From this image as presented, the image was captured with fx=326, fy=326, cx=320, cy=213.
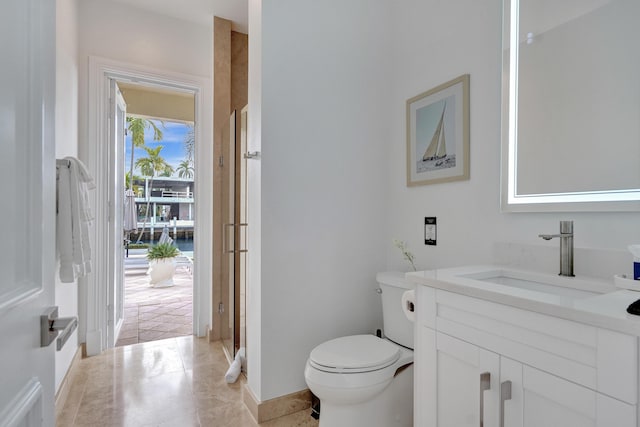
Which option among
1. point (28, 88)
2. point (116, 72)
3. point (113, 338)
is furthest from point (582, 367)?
point (116, 72)

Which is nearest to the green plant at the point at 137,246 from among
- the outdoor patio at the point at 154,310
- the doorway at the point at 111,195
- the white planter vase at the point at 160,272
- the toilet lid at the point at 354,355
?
the outdoor patio at the point at 154,310

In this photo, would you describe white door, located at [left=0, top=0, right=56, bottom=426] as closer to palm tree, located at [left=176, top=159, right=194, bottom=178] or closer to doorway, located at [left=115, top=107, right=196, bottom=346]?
doorway, located at [left=115, top=107, right=196, bottom=346]

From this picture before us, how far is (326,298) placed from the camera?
2.02 meters

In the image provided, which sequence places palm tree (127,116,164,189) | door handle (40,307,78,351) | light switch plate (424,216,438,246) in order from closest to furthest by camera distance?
door handle (40,307,78,351), light switch plate (424,216,438,246), palm tree (127,116,164,189)

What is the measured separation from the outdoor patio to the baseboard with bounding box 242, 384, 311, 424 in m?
1.55

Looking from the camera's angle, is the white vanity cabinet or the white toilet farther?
the white toilet

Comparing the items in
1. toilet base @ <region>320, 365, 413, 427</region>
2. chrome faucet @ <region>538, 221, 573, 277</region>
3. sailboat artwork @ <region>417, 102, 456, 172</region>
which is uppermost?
sailboat artwork @ <region>417, 102, 456, 172</region>

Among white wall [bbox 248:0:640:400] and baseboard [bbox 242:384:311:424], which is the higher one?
white wall [bbox 248:0:640:400]

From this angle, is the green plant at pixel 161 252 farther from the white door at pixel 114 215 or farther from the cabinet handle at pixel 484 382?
the cabinet handle at pixel 484 382

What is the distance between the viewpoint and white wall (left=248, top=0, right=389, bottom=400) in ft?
6.07

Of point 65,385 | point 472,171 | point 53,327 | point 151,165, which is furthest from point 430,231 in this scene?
point 151,165

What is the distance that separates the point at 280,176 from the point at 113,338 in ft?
7.16

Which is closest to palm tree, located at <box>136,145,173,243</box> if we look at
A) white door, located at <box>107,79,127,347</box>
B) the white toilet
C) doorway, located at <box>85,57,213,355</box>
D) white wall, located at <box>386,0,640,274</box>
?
white door, located at <box>107,79,127,347</box>

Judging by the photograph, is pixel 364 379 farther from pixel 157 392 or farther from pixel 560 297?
pixel 157 392
